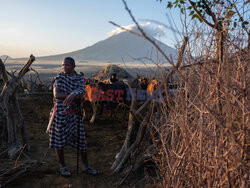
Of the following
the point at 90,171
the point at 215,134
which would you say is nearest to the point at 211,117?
the point at 215,134

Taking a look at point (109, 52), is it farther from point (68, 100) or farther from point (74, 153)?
point (68, 100)

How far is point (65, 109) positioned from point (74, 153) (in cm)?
170

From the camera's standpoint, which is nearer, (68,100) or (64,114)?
(68,100)

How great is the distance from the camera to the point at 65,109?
3.37 meters

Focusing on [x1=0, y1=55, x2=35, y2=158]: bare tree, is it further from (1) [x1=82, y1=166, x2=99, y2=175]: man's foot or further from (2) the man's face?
(1) [x1=82, y1=166, x2=99, y2=175]: man's foot

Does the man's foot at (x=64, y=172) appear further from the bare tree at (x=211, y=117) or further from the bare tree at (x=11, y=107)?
the bare tree at (x=211, y=117)

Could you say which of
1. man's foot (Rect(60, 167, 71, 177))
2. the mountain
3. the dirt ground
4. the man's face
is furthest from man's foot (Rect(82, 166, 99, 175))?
the mountain

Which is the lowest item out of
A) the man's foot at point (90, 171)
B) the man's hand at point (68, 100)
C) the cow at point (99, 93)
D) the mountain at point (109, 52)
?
the man's foot at point (90, 171)

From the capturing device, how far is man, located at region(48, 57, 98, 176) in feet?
10.9

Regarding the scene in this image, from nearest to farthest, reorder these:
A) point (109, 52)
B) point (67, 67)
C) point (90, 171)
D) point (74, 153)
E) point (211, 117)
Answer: point (211, 117) → point (67, 67) → point (90, 171) → point (74, 153) → point (109, 52)

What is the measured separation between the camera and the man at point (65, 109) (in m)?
3.32

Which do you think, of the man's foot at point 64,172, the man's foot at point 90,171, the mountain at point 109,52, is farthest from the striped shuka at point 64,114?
the mountain at point 109,52

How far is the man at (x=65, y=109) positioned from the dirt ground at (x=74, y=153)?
0.86ft

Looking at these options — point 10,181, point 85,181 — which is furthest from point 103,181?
point 10,181
